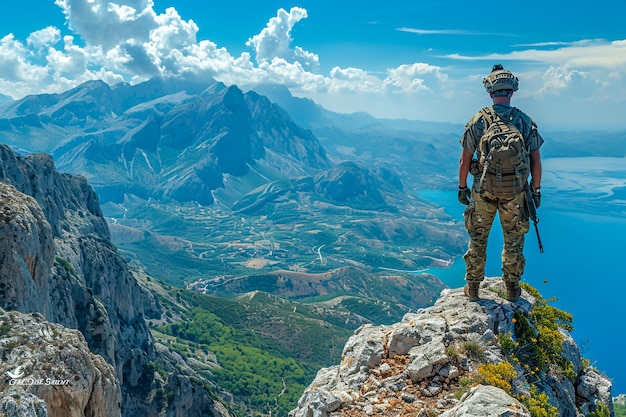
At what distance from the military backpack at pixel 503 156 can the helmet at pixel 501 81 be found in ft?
3.13

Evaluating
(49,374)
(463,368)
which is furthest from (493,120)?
(49,374)

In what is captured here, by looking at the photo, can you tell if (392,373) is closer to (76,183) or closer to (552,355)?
(552,355)

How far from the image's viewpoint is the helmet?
1789 centimetres

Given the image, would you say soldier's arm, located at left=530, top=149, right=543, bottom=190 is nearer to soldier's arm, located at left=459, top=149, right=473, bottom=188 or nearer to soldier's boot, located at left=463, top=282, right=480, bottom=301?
soldier's arm, located at left=459, top=149, right=473, bottom=188

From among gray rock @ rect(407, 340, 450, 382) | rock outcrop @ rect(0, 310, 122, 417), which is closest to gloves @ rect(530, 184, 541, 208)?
gray rock @ rect(407, 340, 450, 382)

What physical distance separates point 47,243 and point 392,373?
3764 centimetres

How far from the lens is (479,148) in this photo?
695 inches

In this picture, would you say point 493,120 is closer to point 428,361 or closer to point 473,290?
point 473,290

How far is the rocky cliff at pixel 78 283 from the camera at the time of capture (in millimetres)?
36344

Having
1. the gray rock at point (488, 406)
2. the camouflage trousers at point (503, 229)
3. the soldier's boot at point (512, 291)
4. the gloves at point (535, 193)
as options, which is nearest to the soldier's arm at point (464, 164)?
the camouflage trousers at point (503, 229)

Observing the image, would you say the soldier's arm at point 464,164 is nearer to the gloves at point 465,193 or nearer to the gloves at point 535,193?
the gloves at point 465,193

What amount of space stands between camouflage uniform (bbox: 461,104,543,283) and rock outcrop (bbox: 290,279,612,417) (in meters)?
1.44

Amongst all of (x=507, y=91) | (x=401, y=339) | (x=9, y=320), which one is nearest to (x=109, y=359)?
(x=9, y=320)

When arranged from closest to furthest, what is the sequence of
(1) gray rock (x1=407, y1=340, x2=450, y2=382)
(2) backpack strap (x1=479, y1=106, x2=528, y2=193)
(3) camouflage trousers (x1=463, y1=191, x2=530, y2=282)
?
1. (1) gray rock (x1=407, y1=340, x2=450, y2=382)
2. (2) backpack strap (x1=479, y1=106, x2=528, y2=193)
3. (3) camouflage trousers (x1=463, y1=191, x2=530, y2=282)
